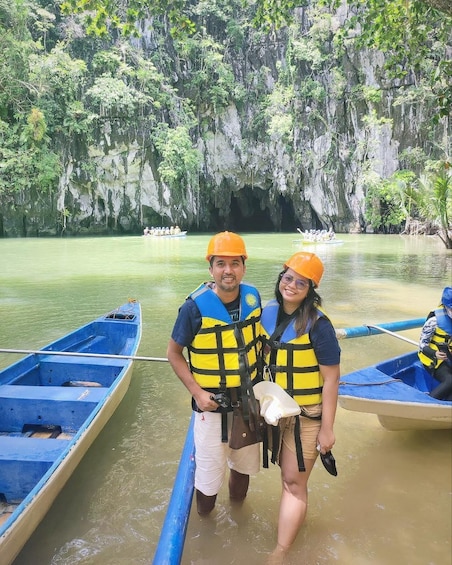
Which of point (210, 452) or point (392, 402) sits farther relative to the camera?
point (392, 402)

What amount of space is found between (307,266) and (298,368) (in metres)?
0.48

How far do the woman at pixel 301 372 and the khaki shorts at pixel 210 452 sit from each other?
0.72 feet

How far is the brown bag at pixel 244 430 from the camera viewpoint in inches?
81.8

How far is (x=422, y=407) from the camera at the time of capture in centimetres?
320

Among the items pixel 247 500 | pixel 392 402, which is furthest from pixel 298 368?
pixel 392 402

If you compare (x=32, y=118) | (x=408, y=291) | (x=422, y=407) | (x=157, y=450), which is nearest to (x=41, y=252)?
(x=32, y=118)

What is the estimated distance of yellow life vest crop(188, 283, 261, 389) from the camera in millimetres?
2088

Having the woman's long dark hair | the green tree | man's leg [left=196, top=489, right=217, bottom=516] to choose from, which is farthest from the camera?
the green tree

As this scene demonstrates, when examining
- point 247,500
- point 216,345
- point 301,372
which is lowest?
point 247,500

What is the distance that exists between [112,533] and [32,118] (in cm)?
2504

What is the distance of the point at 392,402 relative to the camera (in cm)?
318

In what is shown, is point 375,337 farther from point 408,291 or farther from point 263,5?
point 263,5

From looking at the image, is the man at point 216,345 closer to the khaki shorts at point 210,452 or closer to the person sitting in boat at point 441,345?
the khaki shorts at point 210,452

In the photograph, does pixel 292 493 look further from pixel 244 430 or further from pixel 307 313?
pixel 307 313
